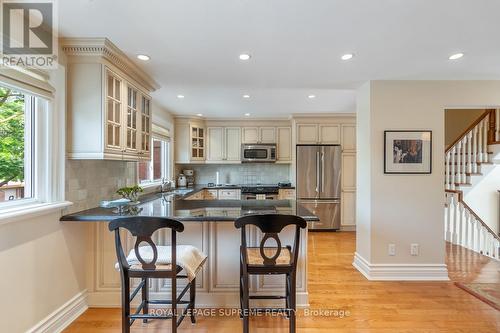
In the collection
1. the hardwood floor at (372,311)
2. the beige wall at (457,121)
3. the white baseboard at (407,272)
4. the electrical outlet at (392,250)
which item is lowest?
the hardwood floor at (372,311)

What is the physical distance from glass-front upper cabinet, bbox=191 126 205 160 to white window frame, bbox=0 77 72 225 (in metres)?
3.41

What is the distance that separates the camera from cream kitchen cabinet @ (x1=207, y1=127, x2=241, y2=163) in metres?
5.78

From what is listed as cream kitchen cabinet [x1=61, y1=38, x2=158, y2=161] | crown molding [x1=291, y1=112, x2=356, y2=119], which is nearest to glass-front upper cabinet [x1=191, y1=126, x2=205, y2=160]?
crown molding [x1=291, y1=112, x2=356, y2=119]

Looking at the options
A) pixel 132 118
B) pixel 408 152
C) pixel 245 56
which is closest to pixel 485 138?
pixel 408 152

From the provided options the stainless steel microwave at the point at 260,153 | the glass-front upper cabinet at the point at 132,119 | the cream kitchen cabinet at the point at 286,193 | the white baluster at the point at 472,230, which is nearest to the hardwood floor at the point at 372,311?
the white baluster at the point at 472,230

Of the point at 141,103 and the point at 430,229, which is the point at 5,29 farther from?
the point at 430,229

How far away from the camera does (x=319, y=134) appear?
5.39m

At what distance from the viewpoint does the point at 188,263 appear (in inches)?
74.8

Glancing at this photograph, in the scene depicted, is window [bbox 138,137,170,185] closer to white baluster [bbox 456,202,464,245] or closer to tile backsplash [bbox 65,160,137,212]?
tile backsplash [bbox 65,160,137,212]

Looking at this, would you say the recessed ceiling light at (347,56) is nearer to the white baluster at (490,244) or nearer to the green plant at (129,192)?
the green plant at (129,192)

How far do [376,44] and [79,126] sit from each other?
8.65ft

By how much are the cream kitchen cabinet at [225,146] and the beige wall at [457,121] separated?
4469 millimetres

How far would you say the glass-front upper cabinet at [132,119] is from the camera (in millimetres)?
2764

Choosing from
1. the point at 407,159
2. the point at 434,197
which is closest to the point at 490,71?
the point at 407,159
